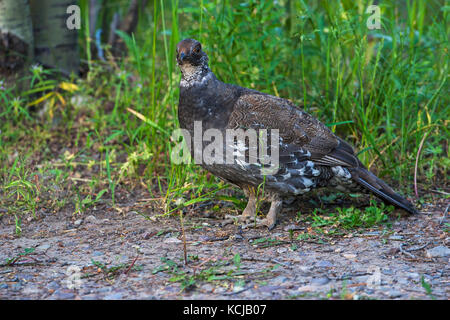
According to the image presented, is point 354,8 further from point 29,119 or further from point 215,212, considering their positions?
point 29,119

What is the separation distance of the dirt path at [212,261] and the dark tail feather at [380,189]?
0.12 m

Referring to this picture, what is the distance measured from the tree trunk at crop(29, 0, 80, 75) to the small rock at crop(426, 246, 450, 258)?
166 inches

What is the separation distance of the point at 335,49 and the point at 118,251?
3194mm

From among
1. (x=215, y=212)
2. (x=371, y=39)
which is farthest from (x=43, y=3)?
(x=371, y=39)

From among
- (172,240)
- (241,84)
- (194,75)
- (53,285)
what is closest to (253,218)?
(172,240)

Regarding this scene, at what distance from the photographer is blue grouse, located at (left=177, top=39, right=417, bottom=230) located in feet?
14.0

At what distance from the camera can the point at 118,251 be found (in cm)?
381

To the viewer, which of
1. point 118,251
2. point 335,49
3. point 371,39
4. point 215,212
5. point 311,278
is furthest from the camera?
point 371,39

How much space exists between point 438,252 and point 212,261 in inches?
59.5

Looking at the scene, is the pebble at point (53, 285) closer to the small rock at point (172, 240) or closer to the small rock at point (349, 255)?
the small rock at point (172, 240)

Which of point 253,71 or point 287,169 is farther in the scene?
point 253,71

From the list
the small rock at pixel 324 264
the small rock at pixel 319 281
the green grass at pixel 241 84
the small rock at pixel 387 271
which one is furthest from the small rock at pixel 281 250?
the green grass at pixel 241 84

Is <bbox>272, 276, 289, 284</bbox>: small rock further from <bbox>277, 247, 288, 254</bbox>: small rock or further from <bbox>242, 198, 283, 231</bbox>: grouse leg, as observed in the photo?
<bbox>242, 198, 283, 231</bbox>: grouse leg

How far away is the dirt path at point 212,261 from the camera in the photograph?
313cm
